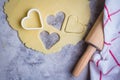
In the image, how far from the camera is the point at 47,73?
61 cm

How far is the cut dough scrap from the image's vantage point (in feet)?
1.87

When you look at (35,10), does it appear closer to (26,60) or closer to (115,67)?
(26,60)

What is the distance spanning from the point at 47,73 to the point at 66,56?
0.08 m

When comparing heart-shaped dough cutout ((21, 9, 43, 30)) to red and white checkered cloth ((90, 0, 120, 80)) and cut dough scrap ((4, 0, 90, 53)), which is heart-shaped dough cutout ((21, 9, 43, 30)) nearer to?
cut dough scrap ((4, 0, 90, 53))

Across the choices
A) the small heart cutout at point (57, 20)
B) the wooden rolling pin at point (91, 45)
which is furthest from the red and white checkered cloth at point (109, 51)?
the small heart cutout at point (57, 20)

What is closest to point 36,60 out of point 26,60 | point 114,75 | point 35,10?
point 26,60

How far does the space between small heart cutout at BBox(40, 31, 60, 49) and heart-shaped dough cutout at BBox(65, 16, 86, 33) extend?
4cm

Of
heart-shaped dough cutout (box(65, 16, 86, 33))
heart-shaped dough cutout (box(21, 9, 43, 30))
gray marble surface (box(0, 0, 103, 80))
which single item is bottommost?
gray marble surface (box(0, 0, 103, 80))

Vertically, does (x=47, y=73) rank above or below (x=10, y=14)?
below

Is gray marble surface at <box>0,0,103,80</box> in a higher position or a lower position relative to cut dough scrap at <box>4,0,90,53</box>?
lower

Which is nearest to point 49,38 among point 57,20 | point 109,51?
point 57,20

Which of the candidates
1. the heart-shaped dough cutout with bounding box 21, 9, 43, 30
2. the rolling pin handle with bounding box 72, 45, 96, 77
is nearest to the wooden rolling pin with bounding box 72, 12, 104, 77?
the rolling pin handle with bounding box 72, 45, 96, 77

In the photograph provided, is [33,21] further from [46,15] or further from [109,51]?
[109,51]

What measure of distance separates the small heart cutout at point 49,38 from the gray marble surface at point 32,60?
0.10 feet
